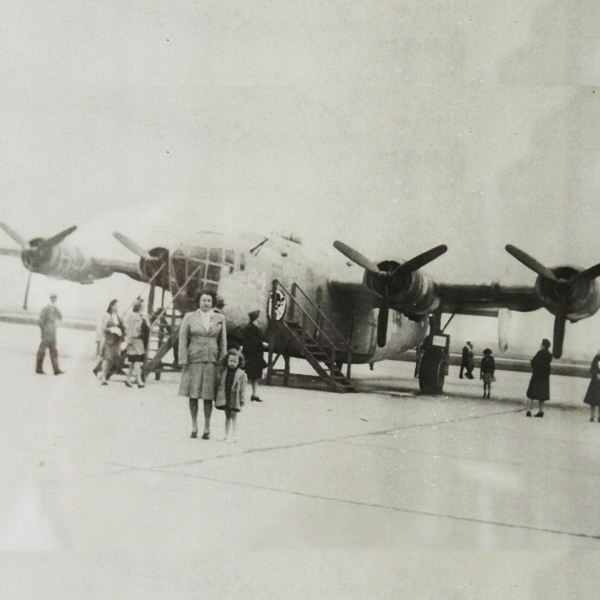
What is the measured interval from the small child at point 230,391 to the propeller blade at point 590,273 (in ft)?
17.9

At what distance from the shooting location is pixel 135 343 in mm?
8031

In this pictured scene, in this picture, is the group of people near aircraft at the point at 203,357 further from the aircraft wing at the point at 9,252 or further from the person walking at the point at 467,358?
the person walking at the point at 467,358

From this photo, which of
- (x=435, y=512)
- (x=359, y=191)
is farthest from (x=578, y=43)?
(x=435, y=512)

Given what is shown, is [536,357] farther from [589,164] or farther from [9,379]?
[9,379]

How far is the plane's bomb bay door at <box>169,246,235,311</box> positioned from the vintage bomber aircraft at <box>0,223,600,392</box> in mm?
14

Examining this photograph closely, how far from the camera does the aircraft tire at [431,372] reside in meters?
11.9

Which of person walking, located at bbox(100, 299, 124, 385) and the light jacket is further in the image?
person walking, located at bbox(100, 299, 124, 385)

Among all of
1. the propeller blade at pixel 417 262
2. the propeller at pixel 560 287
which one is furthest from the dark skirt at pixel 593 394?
the propeller blade at pixel 417 262

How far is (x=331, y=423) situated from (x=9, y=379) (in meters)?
3.15

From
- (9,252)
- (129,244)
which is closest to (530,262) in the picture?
(129,244)

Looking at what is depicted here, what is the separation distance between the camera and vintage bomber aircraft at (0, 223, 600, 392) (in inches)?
313

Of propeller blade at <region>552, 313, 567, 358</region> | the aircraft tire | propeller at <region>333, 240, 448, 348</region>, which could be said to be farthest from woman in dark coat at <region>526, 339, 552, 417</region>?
the aircraft tire

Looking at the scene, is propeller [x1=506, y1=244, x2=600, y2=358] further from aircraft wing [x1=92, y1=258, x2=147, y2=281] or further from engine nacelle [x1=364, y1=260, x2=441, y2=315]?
aircraft wing [x1=92, y1=258, x2=147, y2=281]

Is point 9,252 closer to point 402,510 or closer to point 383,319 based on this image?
point 402,510
